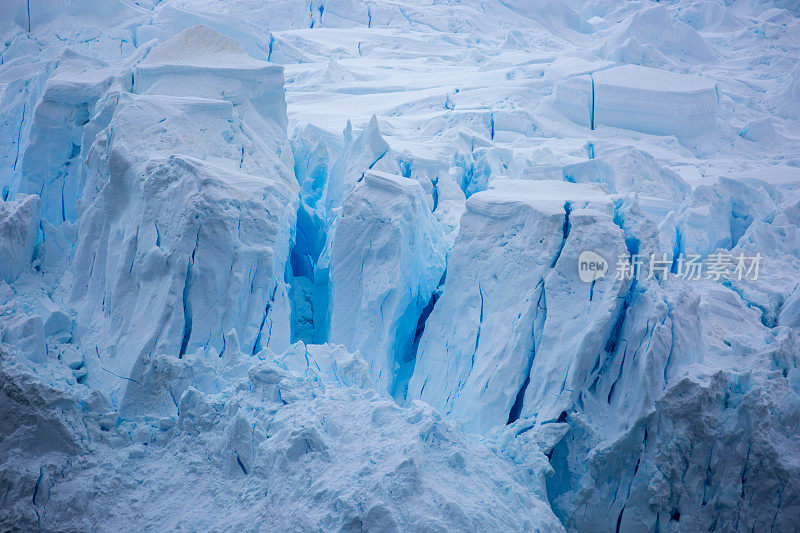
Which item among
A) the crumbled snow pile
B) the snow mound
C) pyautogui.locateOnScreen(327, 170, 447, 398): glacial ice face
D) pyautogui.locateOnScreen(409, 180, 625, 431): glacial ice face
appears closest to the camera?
the snow mound

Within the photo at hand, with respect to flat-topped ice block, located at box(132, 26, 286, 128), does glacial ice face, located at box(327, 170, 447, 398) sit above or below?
below

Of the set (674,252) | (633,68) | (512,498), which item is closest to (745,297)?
(674,252)

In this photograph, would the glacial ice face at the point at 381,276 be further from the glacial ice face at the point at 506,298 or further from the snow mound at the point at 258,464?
the snow mound at the point at 258,464

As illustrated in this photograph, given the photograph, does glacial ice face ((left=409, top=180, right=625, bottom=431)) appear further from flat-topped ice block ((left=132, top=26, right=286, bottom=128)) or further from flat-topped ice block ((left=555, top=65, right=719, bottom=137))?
flat-topped ice block ((left=555, top=65, right=719, bottom=137))

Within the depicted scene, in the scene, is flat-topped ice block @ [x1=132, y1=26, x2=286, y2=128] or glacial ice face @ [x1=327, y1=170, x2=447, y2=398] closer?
glacial ice face @ [x1=327, y1=170, x2=447, y2=398]

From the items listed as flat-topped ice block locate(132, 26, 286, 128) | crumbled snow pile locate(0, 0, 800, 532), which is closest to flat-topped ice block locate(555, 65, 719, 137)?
crumbled snow pile locate(0, 0, 800, 532)

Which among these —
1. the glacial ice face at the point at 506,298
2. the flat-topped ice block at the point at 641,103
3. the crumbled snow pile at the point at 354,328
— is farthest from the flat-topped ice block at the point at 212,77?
the flat-topped ice block at the point at 641,103

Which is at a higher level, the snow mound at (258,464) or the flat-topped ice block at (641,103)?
the flat-topped ice block at (641,103)
